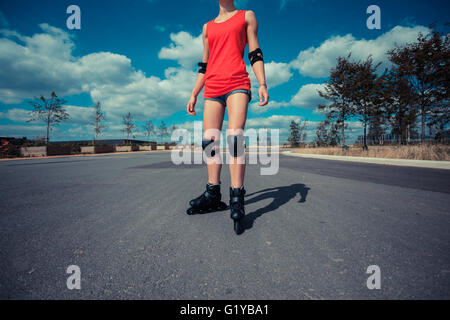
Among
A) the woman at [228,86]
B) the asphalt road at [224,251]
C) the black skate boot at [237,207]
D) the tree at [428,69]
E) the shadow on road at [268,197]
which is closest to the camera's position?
the asphalt road at [224,251]

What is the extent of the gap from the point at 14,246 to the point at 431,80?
1798 centimetres

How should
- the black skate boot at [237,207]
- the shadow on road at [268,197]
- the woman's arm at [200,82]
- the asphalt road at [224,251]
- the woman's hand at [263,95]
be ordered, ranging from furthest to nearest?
the woman's arm at [200,82] → the woman's hand at [263,95] → the shadow on road at [268,197] → the black skate boot at [237,207] → the asphalt road at [224,251]

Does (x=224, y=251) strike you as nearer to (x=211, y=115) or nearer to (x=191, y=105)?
(x=211, y=115)

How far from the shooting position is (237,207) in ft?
5.36

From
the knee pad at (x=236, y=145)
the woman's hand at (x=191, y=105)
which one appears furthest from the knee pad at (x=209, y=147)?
the woman's hand at (x=191, y=105)

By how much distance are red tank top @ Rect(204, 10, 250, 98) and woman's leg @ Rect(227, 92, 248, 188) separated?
0.13 metres

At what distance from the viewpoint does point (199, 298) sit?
0.82 metres

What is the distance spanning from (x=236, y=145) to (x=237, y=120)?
264 millimetres

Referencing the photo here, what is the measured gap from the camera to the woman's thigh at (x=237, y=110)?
190 cm

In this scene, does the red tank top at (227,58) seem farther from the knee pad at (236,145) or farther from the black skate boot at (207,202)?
the black skate boot at (207,202)
